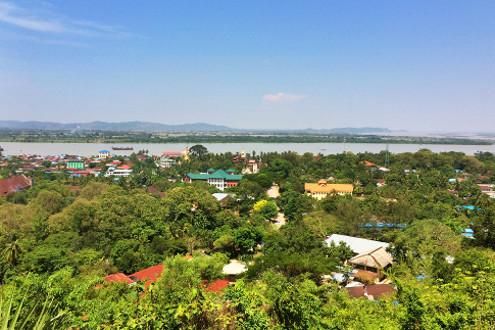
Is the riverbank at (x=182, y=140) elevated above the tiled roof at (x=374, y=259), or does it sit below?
above

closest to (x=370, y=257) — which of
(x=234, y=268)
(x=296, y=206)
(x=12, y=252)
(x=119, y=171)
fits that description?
(x=234, y=268)

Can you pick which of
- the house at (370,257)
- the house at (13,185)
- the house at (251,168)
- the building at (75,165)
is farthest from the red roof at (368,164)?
the building at (75,165)

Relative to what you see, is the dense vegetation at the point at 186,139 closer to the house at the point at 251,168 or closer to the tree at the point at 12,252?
the house at the point at 251,168

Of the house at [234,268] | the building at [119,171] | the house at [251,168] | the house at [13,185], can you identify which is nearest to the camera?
the house at [234,268]

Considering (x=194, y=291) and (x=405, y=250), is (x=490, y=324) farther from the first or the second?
(x=405, y=250)

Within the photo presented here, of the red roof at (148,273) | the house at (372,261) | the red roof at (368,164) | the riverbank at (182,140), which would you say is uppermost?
the riverbank at (182,140)

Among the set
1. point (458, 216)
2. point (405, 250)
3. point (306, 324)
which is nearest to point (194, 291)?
point (306, 324)

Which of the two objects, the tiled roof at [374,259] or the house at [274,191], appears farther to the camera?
the house at [274,191]
